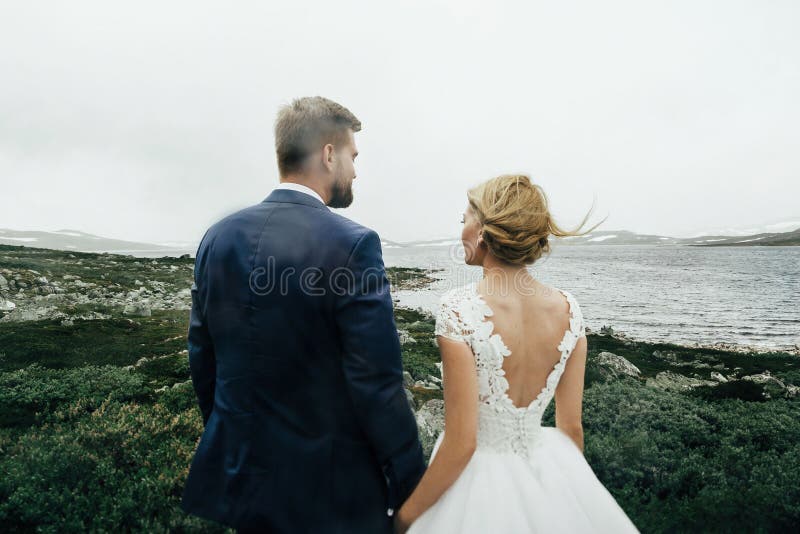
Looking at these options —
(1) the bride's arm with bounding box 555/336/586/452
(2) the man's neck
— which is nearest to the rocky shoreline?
(1) the bride's arm with bounding box 555/336/586/452

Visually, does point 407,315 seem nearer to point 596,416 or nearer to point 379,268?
point 596,416

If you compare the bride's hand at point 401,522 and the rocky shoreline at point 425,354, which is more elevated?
the bride's hand at point 401,522

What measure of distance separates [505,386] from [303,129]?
80.8 inches

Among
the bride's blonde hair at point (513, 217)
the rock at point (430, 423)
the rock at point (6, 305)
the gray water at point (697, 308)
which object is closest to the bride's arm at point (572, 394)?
the bride's blonde hair at point (513, 217)

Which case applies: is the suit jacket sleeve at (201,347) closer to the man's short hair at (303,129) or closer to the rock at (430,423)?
the man's short hair at (303,129)

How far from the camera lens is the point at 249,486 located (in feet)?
7.77

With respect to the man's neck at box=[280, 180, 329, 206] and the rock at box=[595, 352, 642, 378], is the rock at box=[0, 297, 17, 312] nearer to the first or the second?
the man's neck at box=[280, 180, 329, 206]

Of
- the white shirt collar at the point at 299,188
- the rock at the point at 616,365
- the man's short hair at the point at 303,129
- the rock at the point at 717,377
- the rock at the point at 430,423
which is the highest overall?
the man's short hair at the point at 303,129

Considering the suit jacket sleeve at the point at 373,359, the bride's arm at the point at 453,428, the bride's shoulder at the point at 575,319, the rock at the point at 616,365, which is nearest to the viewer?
the suit jacket sleeve at the point at 373,359

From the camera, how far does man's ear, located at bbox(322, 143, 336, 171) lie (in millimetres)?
2607

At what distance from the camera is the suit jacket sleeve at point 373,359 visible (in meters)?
2.14

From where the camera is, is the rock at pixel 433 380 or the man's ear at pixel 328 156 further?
the rock at pixel 433 380

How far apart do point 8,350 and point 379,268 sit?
1071cm

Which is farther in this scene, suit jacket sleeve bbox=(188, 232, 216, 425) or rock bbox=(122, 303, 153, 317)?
rock bbox=(122, 303, 153, 317)
